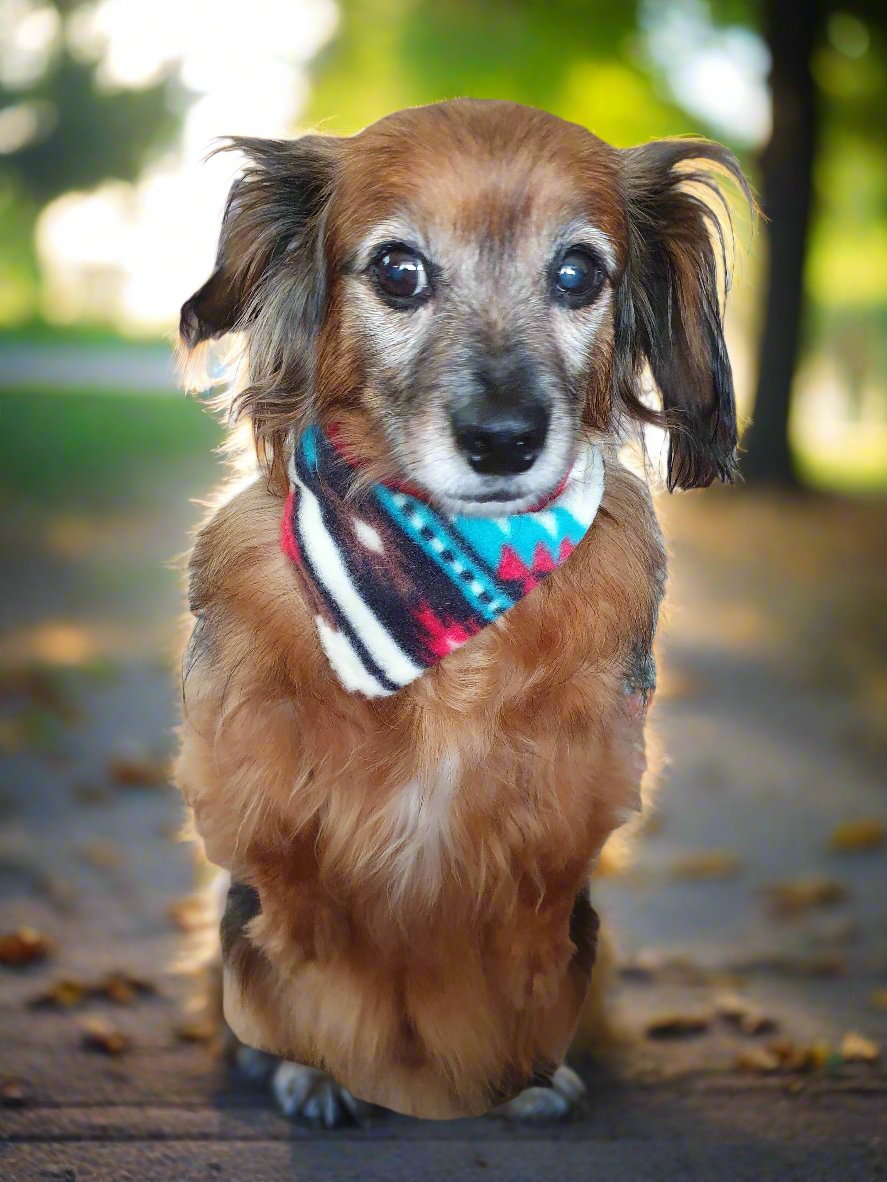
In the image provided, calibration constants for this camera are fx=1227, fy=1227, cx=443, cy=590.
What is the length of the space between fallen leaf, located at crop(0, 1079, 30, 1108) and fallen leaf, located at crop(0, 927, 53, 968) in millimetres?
725

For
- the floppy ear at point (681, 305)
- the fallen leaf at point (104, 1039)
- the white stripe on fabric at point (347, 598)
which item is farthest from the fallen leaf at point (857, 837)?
the white stripe on fabric at point (347, 598)

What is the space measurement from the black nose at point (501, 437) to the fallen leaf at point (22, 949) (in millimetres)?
2252

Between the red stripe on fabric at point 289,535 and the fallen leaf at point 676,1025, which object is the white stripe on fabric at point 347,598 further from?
the fallen leaf at point 676,1025

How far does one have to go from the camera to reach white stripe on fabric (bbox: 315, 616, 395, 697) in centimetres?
219

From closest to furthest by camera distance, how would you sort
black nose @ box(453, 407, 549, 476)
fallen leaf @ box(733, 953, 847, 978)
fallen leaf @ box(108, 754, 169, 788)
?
black nose @ box(453, 407, 549, 476), fallen leaf @ box(733, 953, 847, 978), fallen leaf @ box(108, 754, 169, 788)

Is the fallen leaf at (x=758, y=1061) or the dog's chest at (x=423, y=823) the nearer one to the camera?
the dog's chest at (x=423, y=823)

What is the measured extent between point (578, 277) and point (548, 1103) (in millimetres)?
1812

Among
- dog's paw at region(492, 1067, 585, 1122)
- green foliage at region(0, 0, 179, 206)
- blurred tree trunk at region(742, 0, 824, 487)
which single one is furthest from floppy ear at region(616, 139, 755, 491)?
green foliage at region(0, 0, 179, 206)

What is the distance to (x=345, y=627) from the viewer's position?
220 cm

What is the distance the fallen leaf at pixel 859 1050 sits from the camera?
310cm

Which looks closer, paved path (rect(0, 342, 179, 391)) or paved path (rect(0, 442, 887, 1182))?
paved path (rect(0, 442, 887, 1182))

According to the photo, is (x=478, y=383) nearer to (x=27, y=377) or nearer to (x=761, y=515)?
(x=27, y=377)

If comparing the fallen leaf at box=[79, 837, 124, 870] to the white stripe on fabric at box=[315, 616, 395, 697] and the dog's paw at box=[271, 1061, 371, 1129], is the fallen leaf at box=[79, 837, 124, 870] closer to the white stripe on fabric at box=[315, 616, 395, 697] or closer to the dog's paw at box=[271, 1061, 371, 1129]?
the dog's paw at box=[271, 1061, 371, 1129]

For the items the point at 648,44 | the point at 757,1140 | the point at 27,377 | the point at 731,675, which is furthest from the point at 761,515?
the point at 757,1140
